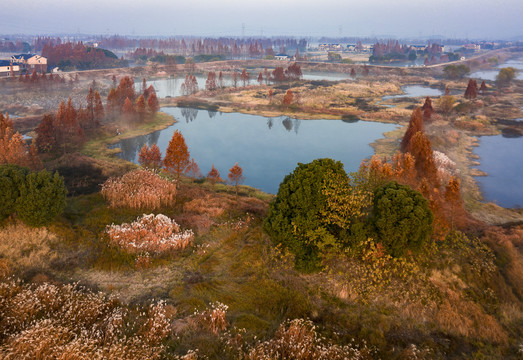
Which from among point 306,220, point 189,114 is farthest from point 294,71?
point 306,220

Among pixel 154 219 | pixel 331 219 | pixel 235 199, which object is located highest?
pixel 331 219

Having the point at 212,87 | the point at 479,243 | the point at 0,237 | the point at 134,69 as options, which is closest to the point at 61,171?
the point at 0,237

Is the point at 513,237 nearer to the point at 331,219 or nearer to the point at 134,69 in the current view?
the point at 331,219

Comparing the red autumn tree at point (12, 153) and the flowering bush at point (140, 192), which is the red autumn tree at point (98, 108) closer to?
the red autumn tree at point (12, 153)

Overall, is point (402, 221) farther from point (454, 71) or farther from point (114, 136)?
point (454, 71)

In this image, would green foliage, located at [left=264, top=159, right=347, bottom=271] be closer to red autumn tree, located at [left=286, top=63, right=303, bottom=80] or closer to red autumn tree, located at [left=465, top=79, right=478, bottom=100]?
red autumn tree, located at [left=465, top=79, right=478, bottom=100]
